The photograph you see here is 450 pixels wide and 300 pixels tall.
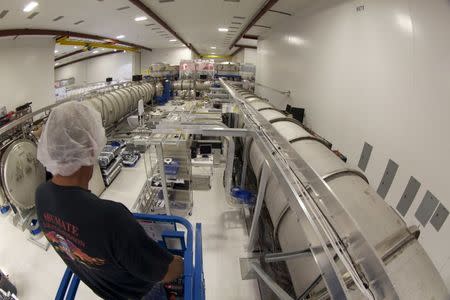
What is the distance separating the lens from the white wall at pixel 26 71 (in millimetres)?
4859

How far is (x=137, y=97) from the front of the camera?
7.07m

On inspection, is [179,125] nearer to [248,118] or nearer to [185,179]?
[248,118]

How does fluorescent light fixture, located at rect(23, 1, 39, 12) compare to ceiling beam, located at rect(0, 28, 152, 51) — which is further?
ceiling beam, located at rect(0, 28, 152, 51)

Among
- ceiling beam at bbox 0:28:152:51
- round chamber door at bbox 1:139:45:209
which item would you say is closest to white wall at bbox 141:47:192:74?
ceiling beam at bbox 0:28:152:51

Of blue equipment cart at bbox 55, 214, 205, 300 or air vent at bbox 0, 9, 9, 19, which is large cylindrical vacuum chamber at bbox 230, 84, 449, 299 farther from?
air vent at bbox 0, 9, 9, 19

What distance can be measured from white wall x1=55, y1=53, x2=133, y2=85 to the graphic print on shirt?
48.6ft

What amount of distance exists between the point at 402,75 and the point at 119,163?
437cm

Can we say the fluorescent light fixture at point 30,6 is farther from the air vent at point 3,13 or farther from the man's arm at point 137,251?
the man's arm at point 137,251

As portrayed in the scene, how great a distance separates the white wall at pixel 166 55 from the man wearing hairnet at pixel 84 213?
45.0 feet

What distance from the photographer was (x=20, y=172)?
8.87ft

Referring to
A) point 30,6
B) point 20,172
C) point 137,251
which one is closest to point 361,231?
point 137,251

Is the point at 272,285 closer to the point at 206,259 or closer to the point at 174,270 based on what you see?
the point at 174,270

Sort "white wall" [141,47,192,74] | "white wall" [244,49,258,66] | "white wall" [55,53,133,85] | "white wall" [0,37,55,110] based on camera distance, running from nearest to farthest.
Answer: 1. "white wall" [0,37,55,110]
2. "white wall" [244,49,258,66]
3. "white wall" [141,47,192,74]
4. "white wall" [55,53,133,85]

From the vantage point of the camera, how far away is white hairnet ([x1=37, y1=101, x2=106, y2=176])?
897mm
